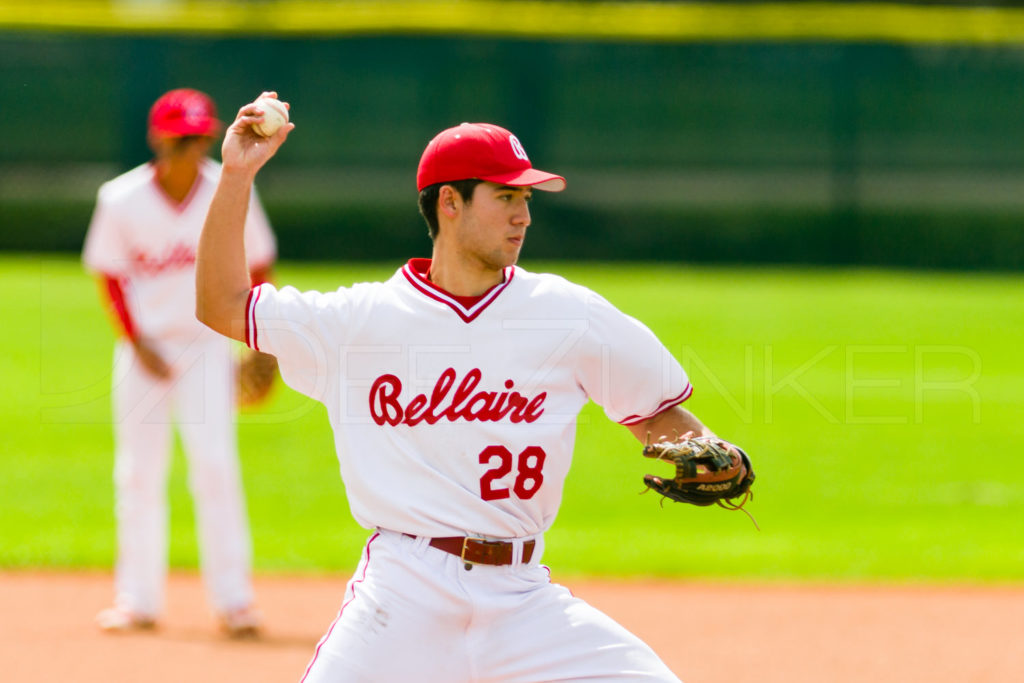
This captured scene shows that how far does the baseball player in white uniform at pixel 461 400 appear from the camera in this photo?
3.33 meters

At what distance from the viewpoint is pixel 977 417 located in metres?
12.5

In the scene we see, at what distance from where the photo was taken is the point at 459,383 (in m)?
3.44

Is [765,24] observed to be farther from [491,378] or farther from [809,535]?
[491,378]

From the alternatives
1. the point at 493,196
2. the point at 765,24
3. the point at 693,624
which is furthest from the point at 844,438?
the point at 765,24

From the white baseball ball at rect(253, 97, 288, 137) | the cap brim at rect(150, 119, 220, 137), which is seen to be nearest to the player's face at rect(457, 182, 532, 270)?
the white baseball ball at rect(253, 97, 288, 137)

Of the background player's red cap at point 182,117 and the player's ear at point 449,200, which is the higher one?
the background player's red cap at point 182,117

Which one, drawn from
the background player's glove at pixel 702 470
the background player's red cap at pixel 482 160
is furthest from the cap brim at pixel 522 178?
the background player's glove at pixel 702 470

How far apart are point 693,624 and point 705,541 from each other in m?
1.97

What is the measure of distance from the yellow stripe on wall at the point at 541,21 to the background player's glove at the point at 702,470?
756 inches

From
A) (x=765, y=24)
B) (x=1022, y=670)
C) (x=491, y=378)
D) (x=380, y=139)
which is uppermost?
(x=765, y=24)

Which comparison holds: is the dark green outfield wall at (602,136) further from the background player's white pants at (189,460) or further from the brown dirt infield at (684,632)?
the background player's white pants at (189,460)

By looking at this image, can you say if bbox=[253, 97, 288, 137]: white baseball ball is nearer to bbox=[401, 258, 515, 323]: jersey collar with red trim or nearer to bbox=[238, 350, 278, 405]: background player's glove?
bbox=[401, 258, 515, 323]: jersey collar with red trim

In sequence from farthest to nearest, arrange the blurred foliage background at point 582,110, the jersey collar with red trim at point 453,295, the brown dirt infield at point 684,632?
the blurred foliage background at point 582,110
the brown dirt infield at point 684,632
the jersey collar with red trim at point 453,295

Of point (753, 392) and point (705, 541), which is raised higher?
point (753, 392)
